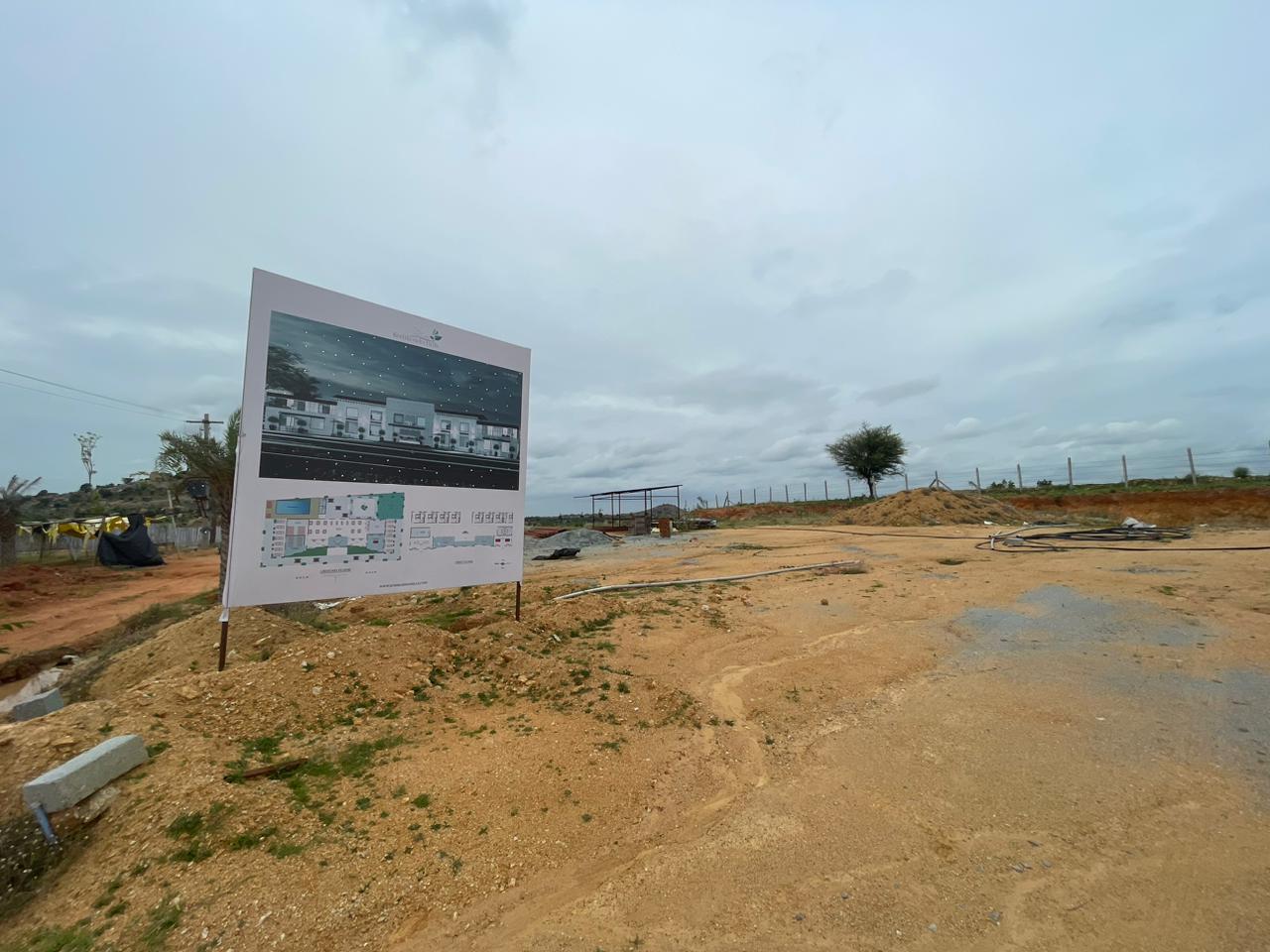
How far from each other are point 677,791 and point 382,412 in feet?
15.2

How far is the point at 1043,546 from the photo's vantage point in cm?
1468

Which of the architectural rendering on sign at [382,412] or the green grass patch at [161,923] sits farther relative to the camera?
the architectural rendering on sign at [382,412]

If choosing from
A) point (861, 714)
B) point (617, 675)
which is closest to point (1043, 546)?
point (861, 714)

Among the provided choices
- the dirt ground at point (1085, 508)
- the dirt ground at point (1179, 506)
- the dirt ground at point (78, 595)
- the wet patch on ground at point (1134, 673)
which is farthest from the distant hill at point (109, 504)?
the dirt ground at point (1179, 506)

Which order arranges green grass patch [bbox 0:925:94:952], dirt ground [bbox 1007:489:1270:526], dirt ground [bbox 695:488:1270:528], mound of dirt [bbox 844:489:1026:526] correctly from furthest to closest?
mound of dirt [bbox 844:489:1026:526]
dirt ground [bbox 695:488:1270:528]
dirt ground [bbox 1007:489:1270:526]
green grass patch [bbox 0:925:94:952]

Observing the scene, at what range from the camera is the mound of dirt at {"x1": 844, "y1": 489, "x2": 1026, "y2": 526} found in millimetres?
27891

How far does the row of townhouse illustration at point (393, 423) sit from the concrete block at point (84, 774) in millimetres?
2833

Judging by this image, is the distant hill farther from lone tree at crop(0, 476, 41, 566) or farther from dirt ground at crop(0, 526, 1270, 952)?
dirt ground at crop(0, 526, 1270, 952)

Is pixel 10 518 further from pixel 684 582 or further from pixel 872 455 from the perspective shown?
pixel 872 455

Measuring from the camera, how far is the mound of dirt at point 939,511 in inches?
1098

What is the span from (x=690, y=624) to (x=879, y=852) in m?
4.62

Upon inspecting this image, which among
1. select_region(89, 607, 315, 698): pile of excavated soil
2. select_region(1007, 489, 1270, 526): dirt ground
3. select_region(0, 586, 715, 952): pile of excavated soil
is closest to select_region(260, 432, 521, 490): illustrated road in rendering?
select_region(0, 586, 715, 952): pile of excavated soil

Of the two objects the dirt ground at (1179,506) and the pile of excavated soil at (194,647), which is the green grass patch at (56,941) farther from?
the dirt ground at (1179,506)

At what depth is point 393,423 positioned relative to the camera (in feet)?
19.3
